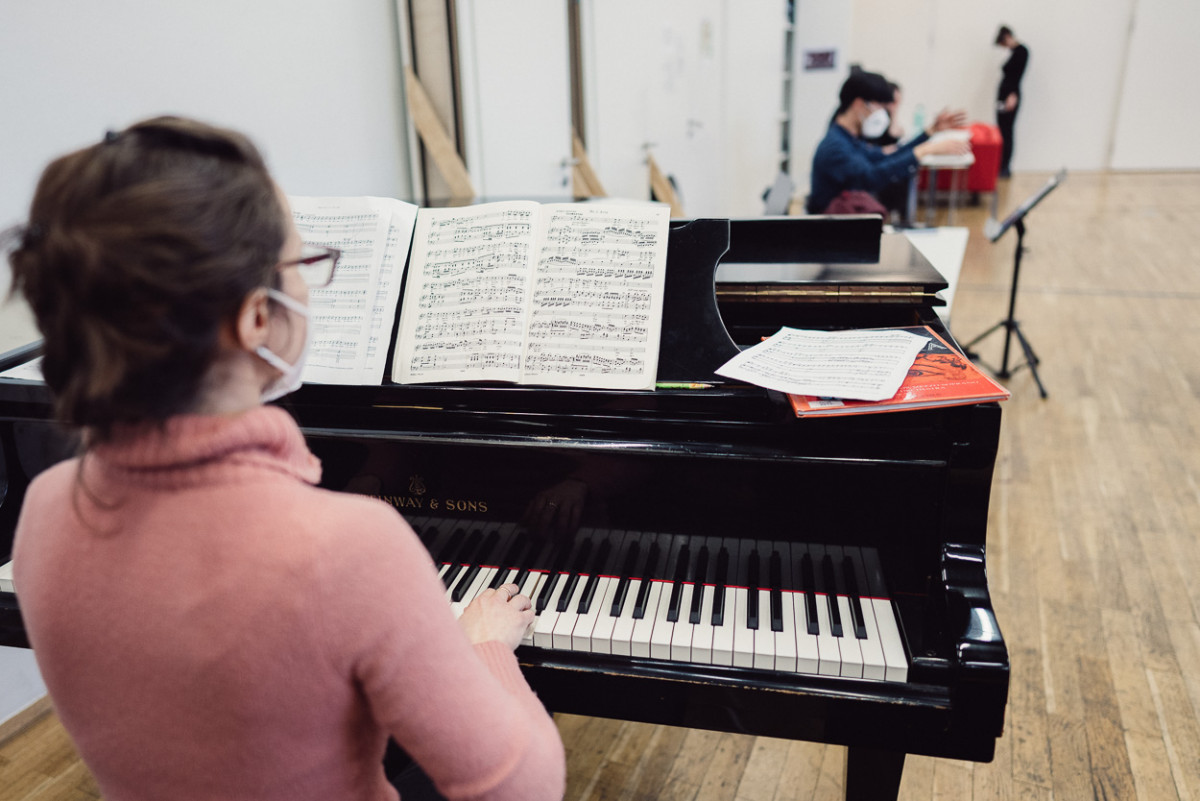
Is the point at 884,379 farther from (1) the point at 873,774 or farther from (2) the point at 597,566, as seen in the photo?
(1) the point at 873,774

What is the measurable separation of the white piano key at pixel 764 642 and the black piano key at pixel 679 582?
116 mm

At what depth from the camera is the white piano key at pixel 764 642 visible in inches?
42.9

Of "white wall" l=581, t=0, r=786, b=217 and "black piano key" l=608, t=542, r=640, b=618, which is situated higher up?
"white wall" l=581, t=0, r=786, b=217

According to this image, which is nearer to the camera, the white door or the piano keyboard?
the piano keyboard

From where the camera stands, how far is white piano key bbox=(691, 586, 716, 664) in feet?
3.64

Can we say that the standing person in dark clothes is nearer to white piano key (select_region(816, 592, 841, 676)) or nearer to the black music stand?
the black music stand

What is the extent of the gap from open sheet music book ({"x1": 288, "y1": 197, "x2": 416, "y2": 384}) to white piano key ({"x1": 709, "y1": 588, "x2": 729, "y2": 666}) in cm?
63

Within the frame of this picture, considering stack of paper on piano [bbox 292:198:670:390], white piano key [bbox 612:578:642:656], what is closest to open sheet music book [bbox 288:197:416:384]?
stack of paper on piano [bbox 292:198:670:390]

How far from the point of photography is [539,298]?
4.17 feet

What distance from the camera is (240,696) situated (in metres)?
0.61

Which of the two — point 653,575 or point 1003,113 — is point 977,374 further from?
point 1003,113

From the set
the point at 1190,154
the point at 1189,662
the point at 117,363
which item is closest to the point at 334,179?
the point at 117,363

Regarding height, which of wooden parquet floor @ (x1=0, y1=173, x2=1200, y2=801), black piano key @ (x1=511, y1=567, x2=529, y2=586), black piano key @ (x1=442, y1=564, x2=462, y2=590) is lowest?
wooden parquet floor @ (x1=0, y1=173, x2=1200, y2=801)

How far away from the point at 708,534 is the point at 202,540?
786 mm
